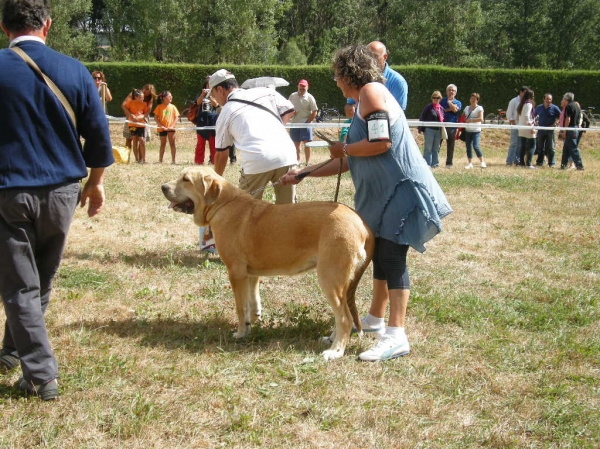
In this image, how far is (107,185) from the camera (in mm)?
11961

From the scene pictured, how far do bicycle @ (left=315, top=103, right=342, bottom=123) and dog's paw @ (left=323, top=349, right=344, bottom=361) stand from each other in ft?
89.2

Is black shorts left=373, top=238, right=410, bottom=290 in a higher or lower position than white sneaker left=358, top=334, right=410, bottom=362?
higher

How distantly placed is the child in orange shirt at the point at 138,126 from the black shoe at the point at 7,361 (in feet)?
42.2

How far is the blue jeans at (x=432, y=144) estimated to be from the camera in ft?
55.8

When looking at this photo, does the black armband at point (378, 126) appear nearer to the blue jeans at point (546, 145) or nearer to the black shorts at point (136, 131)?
the black shorts at point (136, 131)

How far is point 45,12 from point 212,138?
1271 cm

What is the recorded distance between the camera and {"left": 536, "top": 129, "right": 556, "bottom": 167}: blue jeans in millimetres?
18312

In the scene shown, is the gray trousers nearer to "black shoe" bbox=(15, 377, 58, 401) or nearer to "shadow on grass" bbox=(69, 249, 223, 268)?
"black shoe" bbox=(15, 377, 58, 401)

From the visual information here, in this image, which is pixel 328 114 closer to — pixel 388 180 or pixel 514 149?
pixel 514 149

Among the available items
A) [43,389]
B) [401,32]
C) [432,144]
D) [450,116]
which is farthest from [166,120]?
[401,32]

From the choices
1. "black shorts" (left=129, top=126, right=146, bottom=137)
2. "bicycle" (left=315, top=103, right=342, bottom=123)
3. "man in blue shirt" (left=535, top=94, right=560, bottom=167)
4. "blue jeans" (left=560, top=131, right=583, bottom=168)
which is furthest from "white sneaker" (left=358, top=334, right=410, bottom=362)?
"bicycle" (left=315, top=103, right=342, bottom=123)

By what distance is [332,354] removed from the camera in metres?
4.58

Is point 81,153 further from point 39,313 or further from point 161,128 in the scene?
point 161,128

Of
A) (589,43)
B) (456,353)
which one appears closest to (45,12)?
(456,353)
